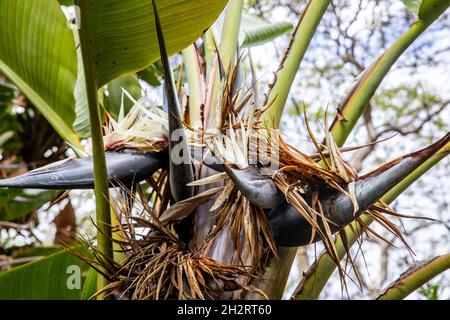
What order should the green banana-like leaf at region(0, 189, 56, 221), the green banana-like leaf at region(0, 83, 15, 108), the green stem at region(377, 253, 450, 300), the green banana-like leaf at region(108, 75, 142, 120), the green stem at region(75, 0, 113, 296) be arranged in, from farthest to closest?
the green banana-like leaf at region(0, 83, 15, 108) → the green banana-like leaf at region(0, 189, 56, 221) → the green banana-like leaf at region(108, 75, 142, 120) → the green stem at region(377, 253, 450, 300) → the green stem at region(75, 0, 113, 296)

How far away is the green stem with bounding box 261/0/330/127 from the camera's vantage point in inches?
39.1

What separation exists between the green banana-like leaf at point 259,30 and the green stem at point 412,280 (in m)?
0.69

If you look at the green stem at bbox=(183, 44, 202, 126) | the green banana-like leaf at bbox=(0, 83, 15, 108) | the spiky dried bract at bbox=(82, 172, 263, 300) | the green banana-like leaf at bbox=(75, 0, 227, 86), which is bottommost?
the spiky dried bract at bbox=(82, 172, 263, 300)

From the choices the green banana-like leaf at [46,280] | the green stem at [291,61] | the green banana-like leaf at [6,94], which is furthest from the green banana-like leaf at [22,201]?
the green stem at [291,61]

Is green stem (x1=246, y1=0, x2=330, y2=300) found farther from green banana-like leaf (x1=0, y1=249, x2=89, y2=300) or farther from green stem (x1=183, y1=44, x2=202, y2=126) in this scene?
green banana-like leaf (x1=0, y1=249, x2=89, y2=300)

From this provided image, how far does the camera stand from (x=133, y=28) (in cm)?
78

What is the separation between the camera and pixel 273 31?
4.83ft

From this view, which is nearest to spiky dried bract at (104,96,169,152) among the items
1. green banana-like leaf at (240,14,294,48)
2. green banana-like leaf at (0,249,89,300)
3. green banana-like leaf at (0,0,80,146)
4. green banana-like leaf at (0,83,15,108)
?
green banana-like leaf at (0,0,80,146)

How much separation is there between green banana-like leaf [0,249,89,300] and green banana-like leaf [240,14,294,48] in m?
0.65

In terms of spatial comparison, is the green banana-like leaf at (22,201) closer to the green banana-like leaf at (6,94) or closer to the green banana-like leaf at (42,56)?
the green banana-like leaf at (42,56)

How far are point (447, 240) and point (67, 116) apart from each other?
12.9 feet

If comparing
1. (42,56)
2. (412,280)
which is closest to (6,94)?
(42,56)

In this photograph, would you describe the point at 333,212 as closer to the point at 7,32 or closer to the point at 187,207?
the point at 187,207

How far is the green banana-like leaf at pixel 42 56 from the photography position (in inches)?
47.1
